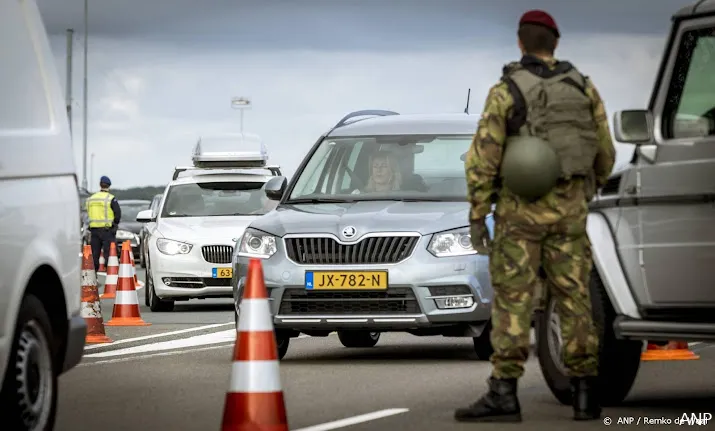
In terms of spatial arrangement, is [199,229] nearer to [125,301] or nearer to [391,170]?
[125,301]

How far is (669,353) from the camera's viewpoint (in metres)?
14.0

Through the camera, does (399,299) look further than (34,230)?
Yes

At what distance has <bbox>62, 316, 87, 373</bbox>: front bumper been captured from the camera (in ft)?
30.0

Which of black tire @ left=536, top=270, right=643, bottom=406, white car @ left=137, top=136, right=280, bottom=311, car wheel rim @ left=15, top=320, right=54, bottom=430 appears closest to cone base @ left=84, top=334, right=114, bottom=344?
white car @ left=137, top=136, right=280, bottom=311

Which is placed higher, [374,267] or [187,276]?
[374,267]

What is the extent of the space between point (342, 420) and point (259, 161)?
1744 cm

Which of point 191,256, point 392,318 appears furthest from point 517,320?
point 191,256

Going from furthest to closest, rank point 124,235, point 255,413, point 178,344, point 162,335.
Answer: point 124,235 < point 162,335 < point 178,344 < point 255,413

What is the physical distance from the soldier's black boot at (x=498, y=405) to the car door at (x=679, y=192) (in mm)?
1042

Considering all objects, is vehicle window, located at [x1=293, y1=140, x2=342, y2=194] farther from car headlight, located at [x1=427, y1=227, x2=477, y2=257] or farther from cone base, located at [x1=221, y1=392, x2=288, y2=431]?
cone base, located at [x1=221, y1=392, x2=288, y2=431]

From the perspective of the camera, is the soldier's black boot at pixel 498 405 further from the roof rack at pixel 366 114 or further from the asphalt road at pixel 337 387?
the roof rack at pixel 366 114

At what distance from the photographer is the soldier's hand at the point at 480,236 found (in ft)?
31.4

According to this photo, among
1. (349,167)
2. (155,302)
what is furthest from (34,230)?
(155,302)

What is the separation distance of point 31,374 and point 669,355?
6.53 meters
